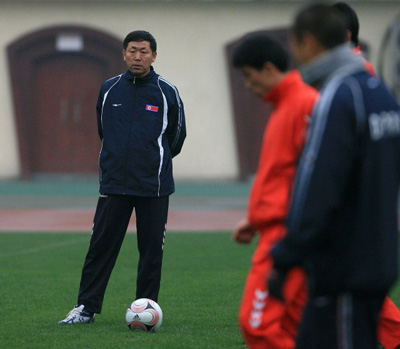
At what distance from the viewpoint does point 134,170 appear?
23.9 feet

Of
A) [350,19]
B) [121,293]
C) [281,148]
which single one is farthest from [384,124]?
[121,293]

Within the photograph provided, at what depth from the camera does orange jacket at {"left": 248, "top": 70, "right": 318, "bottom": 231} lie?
3.90 metres

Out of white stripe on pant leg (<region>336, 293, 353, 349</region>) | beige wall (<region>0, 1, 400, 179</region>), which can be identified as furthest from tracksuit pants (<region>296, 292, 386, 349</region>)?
beige wall (<region>0, 1, 400, 179</region>)

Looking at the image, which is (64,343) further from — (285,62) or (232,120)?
(232,120)

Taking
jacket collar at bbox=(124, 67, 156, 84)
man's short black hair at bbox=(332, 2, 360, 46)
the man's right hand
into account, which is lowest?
the man's right hand

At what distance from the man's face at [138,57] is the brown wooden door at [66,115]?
1910 centimetres

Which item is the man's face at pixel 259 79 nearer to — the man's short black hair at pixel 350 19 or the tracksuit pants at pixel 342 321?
the tracksuit pants at pixel 342 321

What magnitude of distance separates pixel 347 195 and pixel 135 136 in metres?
3.92

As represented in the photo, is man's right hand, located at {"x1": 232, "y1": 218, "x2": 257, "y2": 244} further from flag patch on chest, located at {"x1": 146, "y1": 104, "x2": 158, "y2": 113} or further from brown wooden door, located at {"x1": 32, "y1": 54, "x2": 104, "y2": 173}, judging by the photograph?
brown wooden door, located at {"x1": 32, "y1": 54, "x2": 104, "y2": 173}

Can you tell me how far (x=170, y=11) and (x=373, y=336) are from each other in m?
22.6

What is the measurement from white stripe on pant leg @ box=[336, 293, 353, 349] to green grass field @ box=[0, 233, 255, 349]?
308 cm

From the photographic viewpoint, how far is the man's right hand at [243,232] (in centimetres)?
437

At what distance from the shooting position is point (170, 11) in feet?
84.5

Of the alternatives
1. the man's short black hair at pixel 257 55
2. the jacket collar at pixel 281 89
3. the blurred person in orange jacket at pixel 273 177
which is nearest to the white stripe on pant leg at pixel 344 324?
the blurred person in orange jacket at pixel 273 177
